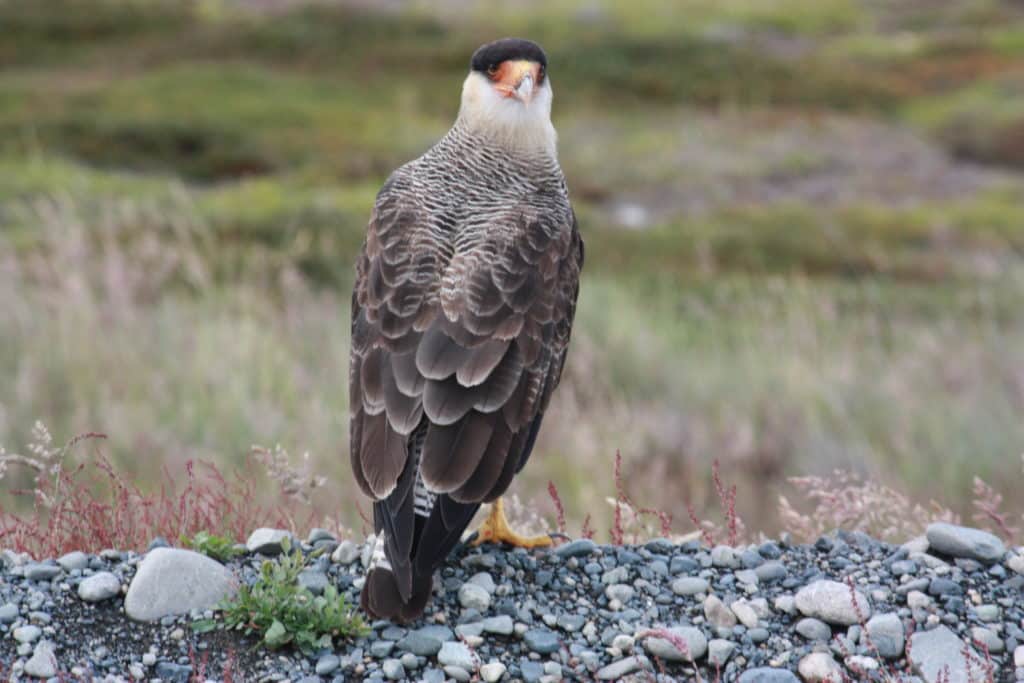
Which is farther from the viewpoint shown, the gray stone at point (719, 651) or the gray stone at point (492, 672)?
the gray stone at point (719, 651)

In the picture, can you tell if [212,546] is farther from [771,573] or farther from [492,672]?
[771,573]

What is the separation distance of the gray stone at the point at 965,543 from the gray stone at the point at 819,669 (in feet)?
2.78

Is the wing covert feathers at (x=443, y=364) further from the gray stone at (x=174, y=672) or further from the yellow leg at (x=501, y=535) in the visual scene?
the gray stone at (x=174, y=672)

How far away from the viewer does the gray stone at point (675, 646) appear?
3.80 meters

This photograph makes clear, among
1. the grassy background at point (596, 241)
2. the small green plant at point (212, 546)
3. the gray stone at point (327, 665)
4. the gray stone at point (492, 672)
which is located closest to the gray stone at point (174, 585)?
the small green plant at point (212, 546)

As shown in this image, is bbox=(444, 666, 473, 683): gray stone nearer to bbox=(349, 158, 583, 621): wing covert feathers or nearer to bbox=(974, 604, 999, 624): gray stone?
bbox=(349, 158, 583, 621): wing covert feathers

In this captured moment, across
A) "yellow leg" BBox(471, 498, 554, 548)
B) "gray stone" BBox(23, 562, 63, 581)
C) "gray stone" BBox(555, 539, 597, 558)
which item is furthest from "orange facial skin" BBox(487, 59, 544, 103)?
"gray stone" BBox(23, 562, 63, 581)

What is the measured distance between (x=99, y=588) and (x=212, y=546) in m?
0.42

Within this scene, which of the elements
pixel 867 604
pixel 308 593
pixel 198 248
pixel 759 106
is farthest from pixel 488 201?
pixel 759 106

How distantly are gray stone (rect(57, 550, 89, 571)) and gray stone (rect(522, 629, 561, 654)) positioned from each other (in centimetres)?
153

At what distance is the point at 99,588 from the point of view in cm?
393

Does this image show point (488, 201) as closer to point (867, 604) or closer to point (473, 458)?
point (473, 458)

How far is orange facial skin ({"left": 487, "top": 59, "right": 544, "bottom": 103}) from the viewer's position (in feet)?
16.0

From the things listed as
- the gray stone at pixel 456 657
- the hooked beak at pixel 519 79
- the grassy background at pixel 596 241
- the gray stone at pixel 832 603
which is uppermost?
the hooked beak at pixel 519 79
